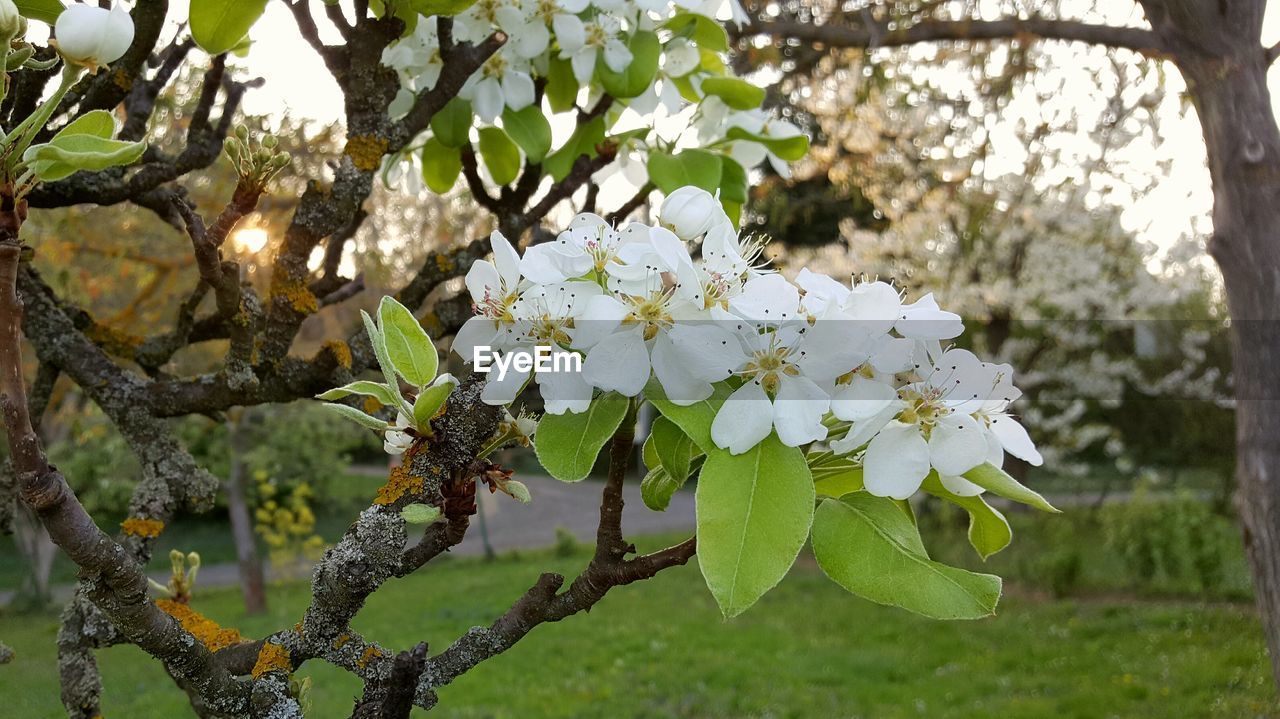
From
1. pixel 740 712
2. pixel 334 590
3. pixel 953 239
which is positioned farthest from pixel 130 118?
pixel 953 239

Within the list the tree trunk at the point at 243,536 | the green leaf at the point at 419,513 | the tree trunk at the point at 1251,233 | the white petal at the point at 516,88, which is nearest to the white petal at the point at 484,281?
the green leaf at the point at 419,513

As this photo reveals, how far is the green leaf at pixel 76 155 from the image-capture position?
0.64 metres

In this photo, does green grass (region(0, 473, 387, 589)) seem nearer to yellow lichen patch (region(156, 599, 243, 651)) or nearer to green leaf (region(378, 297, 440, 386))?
yellow lichen patch (region(156, 599, 243, 651))

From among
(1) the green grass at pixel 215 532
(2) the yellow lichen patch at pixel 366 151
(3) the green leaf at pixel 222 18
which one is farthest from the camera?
(1) the green grass at pixel 215 532

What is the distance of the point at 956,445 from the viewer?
0.77 meters

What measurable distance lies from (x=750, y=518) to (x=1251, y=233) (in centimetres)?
284

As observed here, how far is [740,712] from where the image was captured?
5500 mm

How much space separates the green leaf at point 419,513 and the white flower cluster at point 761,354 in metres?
0.12

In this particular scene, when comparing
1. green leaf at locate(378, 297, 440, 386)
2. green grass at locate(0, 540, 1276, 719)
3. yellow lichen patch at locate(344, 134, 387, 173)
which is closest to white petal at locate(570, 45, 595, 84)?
yellow lichen patch at locate(344, 134, 387, 173)

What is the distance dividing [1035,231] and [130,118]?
1221cm

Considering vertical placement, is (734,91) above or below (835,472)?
above

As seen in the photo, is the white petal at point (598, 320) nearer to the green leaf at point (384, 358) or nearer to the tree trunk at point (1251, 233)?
the green leaf at point (384, 358)

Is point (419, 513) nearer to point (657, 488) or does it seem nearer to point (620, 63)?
point (657, 488)

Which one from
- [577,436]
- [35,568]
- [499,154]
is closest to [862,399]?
[577,436]
